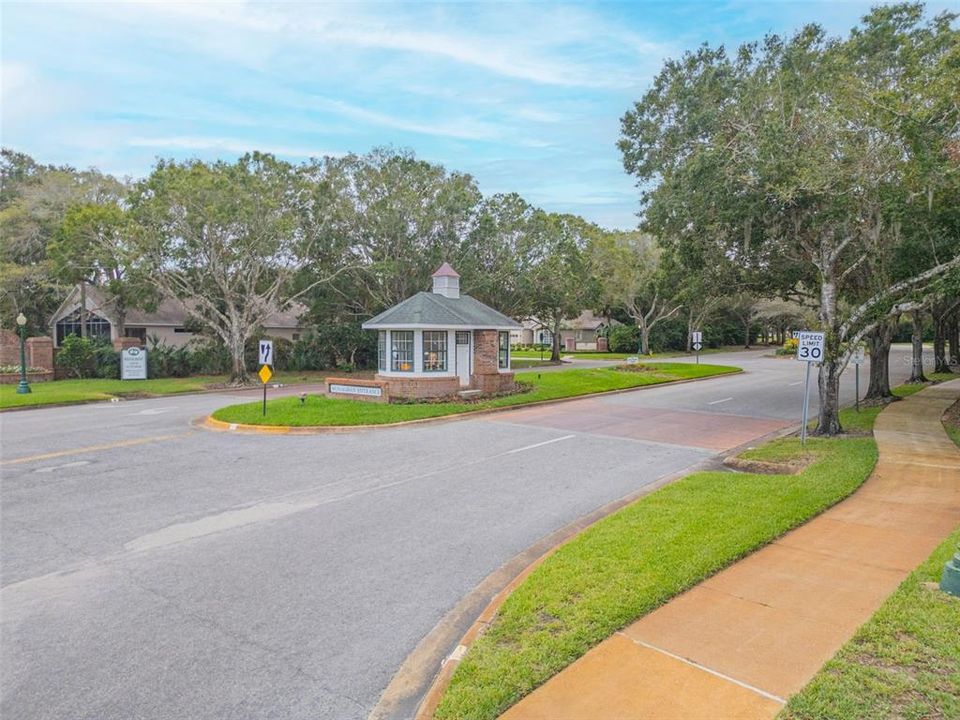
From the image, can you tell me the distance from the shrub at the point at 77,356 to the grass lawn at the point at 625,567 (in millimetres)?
29887

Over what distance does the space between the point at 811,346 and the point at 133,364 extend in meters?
28.8

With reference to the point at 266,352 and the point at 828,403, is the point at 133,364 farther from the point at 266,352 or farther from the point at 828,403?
the point at 828,403

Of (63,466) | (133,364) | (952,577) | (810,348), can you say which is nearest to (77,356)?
(133,364)

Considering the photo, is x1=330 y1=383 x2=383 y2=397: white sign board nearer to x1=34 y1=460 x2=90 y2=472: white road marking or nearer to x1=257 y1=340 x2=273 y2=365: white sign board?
x1=257 y1=340 x2=273 y2=365: white sign board

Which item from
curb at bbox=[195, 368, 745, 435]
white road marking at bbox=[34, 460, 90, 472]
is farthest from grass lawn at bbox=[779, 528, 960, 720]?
curb at bbox=[195, 368, 745, 435]

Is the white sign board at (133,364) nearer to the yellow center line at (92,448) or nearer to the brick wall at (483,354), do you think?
the yellow center line at (92,448)

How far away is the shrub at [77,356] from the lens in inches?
1161

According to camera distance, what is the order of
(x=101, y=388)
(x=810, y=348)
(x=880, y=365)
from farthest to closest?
(x=101, y=388) → (x=880, y=365) → (x=810, y=348)

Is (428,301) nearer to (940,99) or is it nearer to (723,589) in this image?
(940,99)

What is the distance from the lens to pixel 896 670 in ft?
13.6

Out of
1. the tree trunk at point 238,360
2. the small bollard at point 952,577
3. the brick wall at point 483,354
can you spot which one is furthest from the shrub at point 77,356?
the small bollard at point 952,577

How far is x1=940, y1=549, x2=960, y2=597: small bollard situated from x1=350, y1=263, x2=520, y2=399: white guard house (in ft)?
54.2

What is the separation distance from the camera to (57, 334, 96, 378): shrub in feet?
96.8

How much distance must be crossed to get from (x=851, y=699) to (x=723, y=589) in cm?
185
